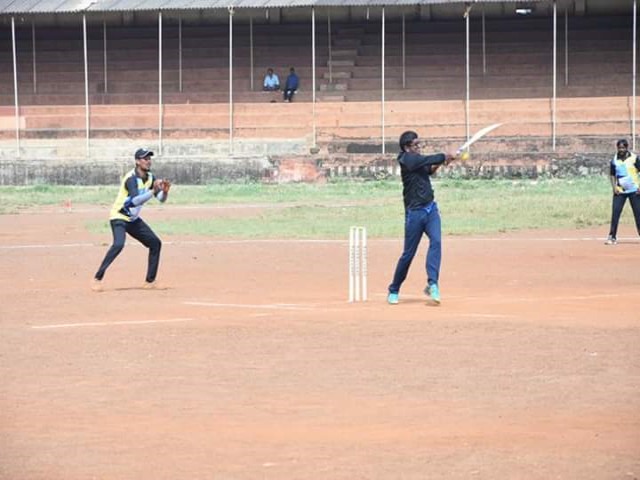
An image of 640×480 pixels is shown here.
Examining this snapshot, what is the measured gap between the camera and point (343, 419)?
10.0m

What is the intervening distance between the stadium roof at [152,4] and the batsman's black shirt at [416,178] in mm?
29777

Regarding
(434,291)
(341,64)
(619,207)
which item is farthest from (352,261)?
(341,64)

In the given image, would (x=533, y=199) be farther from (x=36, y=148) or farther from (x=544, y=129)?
(x=36, y=148)

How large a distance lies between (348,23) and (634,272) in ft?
106

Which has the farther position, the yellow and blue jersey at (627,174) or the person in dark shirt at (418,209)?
the yellow and blue jersey at (627,174)

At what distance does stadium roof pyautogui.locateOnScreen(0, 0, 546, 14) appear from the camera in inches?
1834

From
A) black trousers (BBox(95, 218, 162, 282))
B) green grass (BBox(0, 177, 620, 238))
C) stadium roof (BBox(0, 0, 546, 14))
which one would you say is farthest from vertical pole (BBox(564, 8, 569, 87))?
black trousers (BBox(95, 218, 162, 282))

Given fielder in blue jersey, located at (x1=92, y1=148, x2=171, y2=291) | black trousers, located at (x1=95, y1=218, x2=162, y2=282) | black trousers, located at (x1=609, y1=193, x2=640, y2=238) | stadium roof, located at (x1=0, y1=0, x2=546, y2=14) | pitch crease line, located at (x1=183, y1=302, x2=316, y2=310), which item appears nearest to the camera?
pitch crease line, located at (x1=183, y1=302, x2=316, y2=310)

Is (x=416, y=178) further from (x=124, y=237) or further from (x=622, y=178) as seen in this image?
(x=622, y=178)

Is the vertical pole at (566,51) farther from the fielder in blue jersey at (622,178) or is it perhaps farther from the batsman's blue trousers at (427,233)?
the batsman's blue trousers at (427,233)

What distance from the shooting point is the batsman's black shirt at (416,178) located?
16.3 metres

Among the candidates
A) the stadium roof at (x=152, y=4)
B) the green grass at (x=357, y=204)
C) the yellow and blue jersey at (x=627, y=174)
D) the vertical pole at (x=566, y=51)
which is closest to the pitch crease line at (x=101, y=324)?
the yellow and blue jersey at (x=627, y=174)

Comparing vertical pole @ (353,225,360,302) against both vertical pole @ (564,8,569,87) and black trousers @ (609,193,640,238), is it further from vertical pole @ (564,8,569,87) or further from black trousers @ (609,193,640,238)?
vertical pole @ (564,8,569,87)

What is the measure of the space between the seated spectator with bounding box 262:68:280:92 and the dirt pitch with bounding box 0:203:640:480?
2901cm
